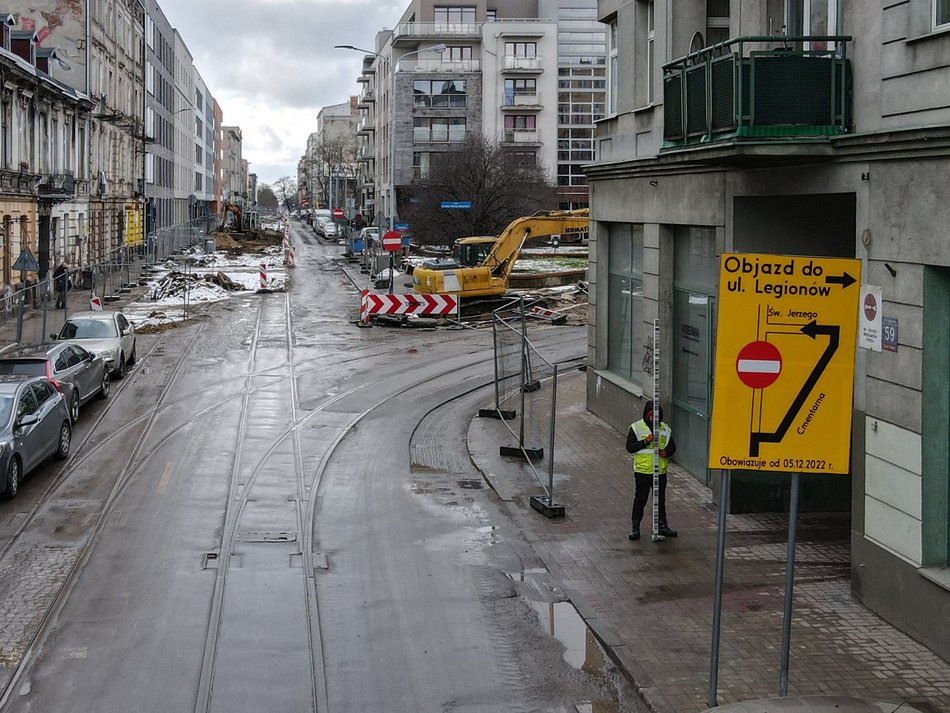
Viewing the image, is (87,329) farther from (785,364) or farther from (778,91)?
(785,364)

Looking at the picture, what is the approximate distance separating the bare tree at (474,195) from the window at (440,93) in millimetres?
22222

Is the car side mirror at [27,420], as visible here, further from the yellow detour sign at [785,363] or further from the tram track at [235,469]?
the yellow detour sign at [785,363]

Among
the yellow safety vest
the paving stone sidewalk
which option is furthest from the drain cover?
the yellow safety vest

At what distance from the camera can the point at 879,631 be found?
32.8ft

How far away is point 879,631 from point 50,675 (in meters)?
7.05

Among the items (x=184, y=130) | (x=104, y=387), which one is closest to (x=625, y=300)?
(x=104, y=387)

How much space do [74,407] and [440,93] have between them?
71823mm

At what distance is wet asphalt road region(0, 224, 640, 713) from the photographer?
8875mm

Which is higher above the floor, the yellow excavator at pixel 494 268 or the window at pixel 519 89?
the window at pixel 519 89

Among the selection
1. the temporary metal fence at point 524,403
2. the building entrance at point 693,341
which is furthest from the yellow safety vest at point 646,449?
the building entrance at point 693,341

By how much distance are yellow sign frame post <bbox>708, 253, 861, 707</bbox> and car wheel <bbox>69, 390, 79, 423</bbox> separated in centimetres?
1531

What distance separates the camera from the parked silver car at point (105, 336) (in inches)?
989

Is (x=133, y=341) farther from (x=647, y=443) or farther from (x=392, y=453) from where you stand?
(x=647, y=443)

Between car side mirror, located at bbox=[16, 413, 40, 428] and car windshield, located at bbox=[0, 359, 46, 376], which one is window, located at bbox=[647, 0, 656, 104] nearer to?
car side mirror, located at bbox=[16, 413, 40, 428]
